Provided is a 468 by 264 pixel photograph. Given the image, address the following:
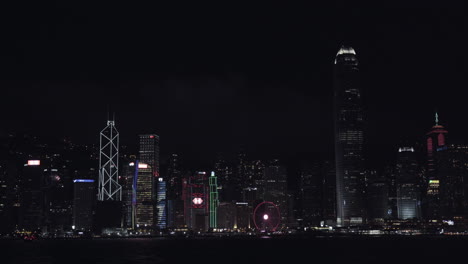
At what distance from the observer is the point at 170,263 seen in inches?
4286

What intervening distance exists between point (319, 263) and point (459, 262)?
24239mm

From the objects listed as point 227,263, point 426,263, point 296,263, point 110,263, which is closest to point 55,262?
point 110,263

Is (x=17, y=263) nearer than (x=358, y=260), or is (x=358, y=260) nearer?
(x=17, y=263)

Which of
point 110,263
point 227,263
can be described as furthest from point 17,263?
point 227,263

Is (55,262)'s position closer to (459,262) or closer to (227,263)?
(227,263)

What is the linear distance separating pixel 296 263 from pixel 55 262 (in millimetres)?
43446

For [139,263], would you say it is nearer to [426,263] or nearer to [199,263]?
[199,263]

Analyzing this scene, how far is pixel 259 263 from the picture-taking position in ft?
355

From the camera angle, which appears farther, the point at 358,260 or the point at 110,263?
the point at 358,260

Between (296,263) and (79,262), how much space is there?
128ft

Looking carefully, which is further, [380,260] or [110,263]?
[380,260]

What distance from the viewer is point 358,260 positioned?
113000 millimetres

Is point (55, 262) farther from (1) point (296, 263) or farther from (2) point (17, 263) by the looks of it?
(1) point (296, 263)

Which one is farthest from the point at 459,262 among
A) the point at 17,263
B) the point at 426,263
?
the point at 17,263
